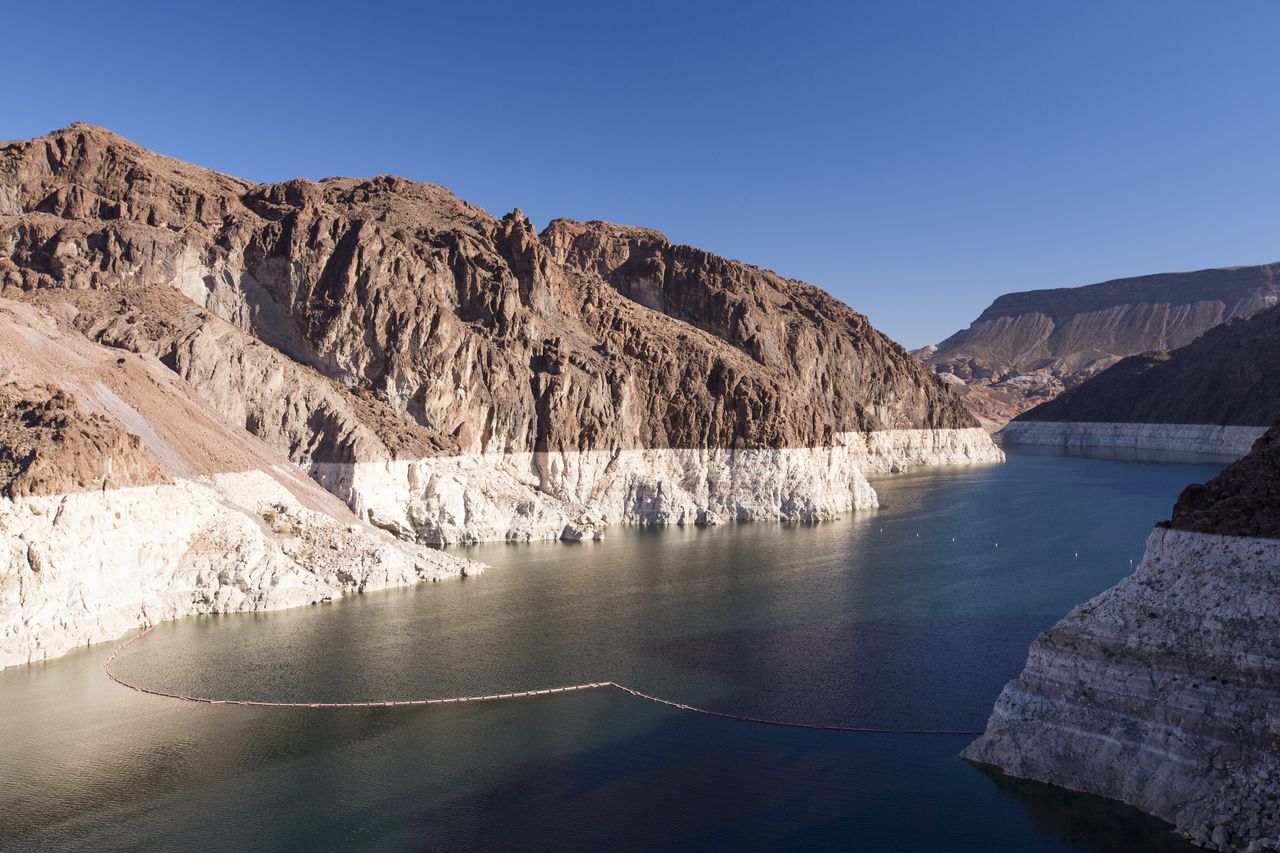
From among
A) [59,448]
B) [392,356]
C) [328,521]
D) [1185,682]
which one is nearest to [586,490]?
[392,356]

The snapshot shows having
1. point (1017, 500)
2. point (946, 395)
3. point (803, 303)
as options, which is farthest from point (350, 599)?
point (946, 395)

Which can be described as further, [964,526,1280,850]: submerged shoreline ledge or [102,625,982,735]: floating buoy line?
[102,625,982,735]: floating buoy line

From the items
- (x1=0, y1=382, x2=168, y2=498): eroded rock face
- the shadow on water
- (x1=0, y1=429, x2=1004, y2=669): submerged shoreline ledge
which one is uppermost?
(x1=0, y1=382, x2=168, y2=498): eroded rock face

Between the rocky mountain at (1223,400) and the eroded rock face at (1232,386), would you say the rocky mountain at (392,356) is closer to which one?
the rocky mountain at (1223,400)

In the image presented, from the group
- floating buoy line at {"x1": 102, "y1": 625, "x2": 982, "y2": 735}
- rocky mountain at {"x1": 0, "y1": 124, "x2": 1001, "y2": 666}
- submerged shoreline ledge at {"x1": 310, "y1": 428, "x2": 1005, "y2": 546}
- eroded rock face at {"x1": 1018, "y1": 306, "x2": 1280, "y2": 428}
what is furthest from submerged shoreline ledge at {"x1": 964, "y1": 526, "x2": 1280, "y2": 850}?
eroded rock face at {"x1": 1018, "y1": 306, "x2": 1280, "y2": 428}

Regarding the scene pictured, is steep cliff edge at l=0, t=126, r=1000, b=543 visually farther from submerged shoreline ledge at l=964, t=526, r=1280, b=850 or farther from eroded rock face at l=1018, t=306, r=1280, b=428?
eroded rock face at l=1018, t=306, r=1280, b=428

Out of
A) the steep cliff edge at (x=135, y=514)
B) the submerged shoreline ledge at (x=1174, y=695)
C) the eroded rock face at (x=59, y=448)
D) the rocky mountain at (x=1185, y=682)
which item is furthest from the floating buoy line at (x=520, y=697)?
the eroded rock face at (x=59, y=448)

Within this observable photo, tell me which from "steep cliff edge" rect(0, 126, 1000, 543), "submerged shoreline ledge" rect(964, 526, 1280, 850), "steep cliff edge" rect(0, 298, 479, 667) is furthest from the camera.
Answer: "steep cliff edge" rect(0, 126, 1000, 543)
